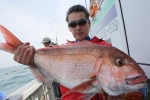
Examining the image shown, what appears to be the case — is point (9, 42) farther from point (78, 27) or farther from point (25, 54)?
point (78, 27)

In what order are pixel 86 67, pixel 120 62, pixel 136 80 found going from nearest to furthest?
pixel 136 80
pixel 120 62
pixel 86 67

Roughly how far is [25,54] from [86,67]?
0.76 m

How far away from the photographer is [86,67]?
1160 mm

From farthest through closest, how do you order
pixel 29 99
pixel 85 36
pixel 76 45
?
pixel 29 99 → pixel 85 36 → pixel 76 45

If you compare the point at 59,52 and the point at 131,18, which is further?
the point at 131,18

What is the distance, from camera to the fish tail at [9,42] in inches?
56.0

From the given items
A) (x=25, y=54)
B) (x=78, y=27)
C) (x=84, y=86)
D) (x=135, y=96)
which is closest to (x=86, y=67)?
(x=84, y=86)

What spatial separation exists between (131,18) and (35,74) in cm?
169

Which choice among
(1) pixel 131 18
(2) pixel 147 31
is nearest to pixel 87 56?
(2) pixel 147 31

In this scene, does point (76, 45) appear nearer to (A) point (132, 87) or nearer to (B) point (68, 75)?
(B) point (68, 75)

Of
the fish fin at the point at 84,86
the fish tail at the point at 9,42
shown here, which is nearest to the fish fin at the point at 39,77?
the fish tail at the point at 9,42

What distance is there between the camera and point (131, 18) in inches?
80.4

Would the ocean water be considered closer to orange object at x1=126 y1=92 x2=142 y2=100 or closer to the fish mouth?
orange object at x1=126 y1=92 x2=142 y2=100

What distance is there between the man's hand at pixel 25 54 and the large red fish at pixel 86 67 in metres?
0.05
